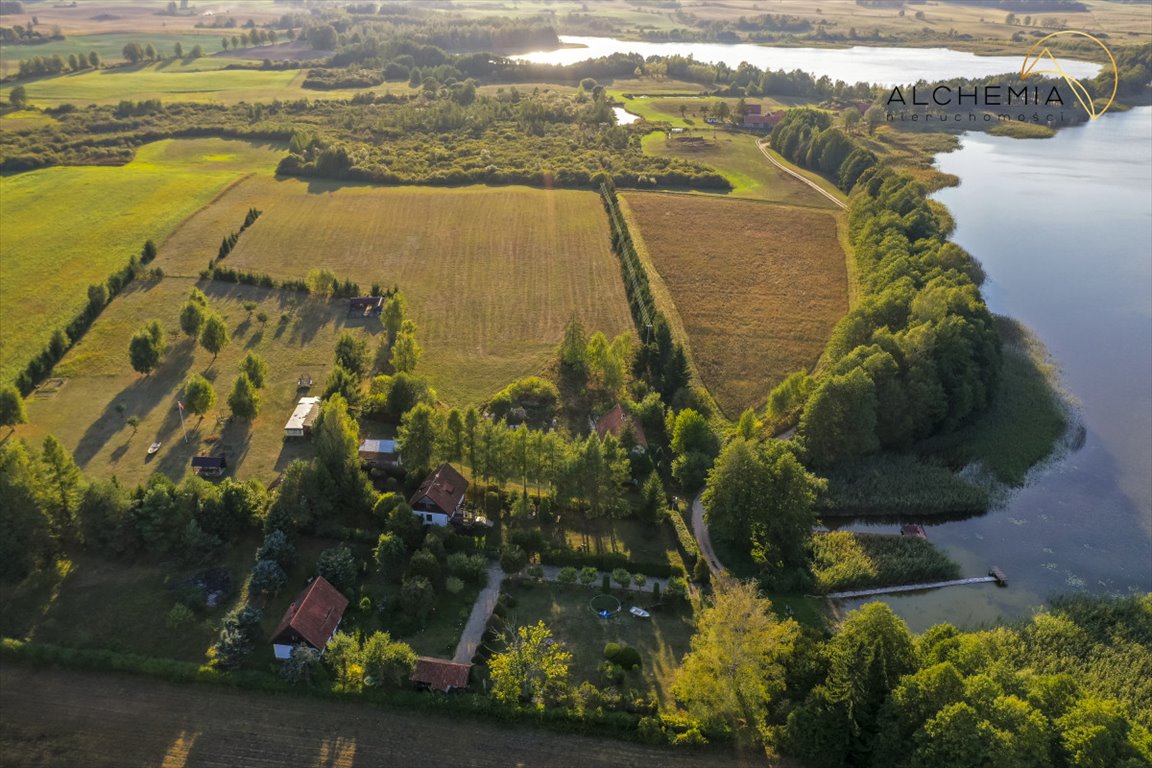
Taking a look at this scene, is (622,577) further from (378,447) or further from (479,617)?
(378,447)

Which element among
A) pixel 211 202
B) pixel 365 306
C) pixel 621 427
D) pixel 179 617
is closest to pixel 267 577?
pixel 179 617

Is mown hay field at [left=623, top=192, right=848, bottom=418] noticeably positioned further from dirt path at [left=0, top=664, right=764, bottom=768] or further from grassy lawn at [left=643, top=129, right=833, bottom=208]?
dirt path at [left=0, top=664, right=764, bottom=768]

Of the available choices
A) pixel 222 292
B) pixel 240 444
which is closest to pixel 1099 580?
pixel 240 444

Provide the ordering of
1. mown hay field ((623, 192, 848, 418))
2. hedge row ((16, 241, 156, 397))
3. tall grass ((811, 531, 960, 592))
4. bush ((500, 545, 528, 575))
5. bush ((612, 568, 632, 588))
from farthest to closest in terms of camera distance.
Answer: mown hay field ((623, 192, 848, 418)) → hedge row ((16, 241, 156, 397)) → tall grass ((811, 531, 960, 592)) → bush ((500, 545, 528, 575)) → bush ((612, 568, 632, 588))

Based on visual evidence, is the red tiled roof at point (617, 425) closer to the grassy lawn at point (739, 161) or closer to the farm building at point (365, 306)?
the farm building at point (365, 306)

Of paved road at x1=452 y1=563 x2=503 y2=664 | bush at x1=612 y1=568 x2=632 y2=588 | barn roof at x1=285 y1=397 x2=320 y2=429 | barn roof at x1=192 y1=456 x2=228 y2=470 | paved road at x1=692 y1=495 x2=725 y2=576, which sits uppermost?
barn roof at x1=285 y1=397 x2=320 y2=429

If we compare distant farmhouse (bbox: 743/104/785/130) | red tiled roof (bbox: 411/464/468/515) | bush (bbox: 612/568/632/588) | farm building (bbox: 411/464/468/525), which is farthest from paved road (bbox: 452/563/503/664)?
distant farmhouse (bbox: 743/104/785/130)
